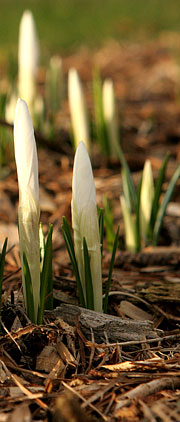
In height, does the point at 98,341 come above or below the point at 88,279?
below

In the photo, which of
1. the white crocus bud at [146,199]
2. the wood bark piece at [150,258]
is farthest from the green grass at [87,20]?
the wood bark piece at [150,258]

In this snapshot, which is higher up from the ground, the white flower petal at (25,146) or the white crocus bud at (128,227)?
the white flower petal at (25,146)

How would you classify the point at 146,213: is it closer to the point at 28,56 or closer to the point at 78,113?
the point at 78,113

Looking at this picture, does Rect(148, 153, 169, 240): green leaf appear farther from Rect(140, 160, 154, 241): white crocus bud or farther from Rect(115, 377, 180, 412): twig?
Rect(115, 377, 180, 412): twig

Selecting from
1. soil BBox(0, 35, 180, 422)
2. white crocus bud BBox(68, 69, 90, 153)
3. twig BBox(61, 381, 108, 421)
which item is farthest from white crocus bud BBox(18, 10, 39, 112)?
twig BBox(61, 381, 108, 421)

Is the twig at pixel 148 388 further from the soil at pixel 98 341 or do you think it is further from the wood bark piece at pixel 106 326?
the wood bark piece at pixel 106 326

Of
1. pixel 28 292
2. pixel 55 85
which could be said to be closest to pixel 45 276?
pixel 28 292

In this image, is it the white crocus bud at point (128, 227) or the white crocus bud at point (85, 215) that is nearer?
the white crocus bud at point (85, 215)
